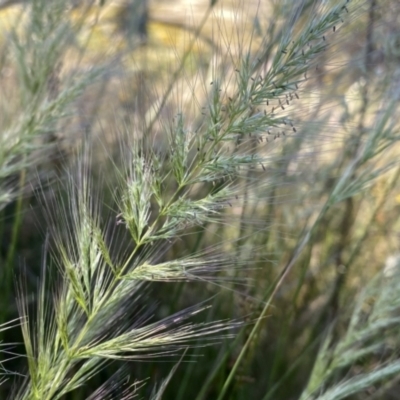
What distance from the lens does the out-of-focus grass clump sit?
0.52 m

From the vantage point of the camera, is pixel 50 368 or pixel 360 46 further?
pixel 360 46

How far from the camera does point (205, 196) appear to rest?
73 centimetres

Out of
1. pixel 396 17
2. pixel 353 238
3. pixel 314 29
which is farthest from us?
pixel 353 238

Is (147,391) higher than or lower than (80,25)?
lower

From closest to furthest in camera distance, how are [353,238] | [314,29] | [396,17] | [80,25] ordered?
1. [314,29]
2. [396,17]
3. [80,25]
4. [353,238]

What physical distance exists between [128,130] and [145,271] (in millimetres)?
144

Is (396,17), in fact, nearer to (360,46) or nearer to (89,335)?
(360,46)

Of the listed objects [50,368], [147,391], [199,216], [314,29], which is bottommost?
[147,391]

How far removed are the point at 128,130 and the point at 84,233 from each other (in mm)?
108

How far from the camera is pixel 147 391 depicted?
1.10 metres

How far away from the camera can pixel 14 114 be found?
973mm

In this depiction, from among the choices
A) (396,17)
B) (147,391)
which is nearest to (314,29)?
(396,17)

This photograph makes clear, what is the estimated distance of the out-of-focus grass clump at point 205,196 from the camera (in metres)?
0.52

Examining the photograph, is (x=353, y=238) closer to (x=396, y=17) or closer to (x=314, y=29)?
(x=396, y=17)
